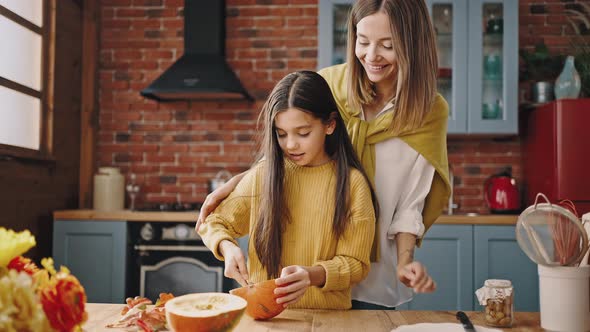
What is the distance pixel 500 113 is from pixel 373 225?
2.26 meters

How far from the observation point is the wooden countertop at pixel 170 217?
2996mm

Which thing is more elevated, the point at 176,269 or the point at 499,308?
the point at 499,308

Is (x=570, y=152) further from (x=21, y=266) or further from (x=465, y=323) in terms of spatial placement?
(x=21, y=266)

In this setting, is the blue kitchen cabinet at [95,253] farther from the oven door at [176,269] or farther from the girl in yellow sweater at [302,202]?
the girl in yellow sweater at [302,202]

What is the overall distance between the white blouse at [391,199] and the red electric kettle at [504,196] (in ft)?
6.31

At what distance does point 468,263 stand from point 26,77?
2556mm

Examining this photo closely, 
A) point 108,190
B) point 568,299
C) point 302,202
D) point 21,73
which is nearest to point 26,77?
point 21,73

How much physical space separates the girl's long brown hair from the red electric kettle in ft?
6.89

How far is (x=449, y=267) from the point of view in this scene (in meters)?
3.02

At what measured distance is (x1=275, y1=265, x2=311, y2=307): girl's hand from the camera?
104 cm

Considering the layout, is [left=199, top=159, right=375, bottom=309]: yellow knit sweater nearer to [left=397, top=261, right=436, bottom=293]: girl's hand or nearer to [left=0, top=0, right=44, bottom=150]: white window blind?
[left=397, top=261, right=436, bottom=293]: girl's hand

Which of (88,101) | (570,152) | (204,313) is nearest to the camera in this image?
(204,313)

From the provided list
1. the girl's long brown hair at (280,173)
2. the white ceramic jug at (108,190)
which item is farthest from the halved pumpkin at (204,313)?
the white ceramic jug at (108,190)

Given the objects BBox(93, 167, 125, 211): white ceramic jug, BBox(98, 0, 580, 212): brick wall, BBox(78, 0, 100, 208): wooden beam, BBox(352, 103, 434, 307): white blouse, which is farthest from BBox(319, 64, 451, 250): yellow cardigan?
BBox(78, 0, 100, 208): wooden beam
